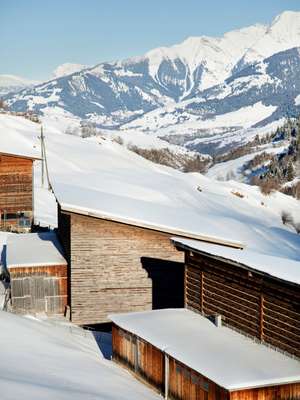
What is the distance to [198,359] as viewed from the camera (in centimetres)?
1817

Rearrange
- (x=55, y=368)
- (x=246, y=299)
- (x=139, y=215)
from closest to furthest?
(x=55, y=368) < (x=246, y=299) < (x=139, y=215)

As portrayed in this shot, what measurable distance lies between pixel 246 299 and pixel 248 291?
30cm

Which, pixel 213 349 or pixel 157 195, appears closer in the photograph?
pixel 213 349

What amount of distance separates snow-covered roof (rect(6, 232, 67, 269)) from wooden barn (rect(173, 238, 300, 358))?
27.4ft

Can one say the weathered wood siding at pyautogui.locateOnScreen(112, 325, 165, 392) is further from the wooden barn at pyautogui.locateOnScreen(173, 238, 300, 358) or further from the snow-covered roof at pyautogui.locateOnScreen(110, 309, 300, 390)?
the wooden barn at pyautogui.locateOnScreen(173, 238, 300, 358)

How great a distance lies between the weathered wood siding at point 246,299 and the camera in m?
18.6

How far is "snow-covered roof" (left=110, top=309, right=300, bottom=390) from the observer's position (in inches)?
662

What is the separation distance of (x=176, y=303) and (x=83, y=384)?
1027 cm

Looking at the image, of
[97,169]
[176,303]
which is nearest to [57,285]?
[176,303]

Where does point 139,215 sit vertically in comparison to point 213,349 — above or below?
above

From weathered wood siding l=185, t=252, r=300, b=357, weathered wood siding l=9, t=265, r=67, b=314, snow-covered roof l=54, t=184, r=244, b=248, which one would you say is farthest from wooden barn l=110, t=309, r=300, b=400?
weathered wood siding l=9, t=265, r=67, b=314

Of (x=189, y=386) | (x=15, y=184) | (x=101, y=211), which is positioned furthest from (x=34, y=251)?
(x=15, y=184)

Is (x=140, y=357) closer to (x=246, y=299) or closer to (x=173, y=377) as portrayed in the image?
(x=173, y=377)

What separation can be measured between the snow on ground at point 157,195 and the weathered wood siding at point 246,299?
15.6 feet
